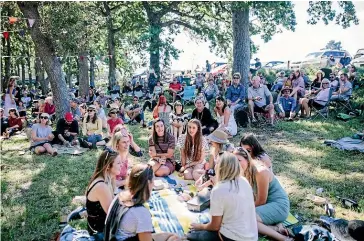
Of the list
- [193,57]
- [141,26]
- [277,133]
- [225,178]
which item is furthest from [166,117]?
[193,57]

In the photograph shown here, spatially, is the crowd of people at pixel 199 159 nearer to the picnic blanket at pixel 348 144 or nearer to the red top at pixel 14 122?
the red top at pixel 14 122

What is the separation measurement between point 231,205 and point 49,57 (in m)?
9.38

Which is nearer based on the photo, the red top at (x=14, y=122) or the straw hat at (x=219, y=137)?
the straw hat at (x=219, y=137)

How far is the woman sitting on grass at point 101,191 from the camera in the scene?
329cm

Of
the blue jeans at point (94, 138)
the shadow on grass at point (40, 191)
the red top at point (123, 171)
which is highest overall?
the blue jeans at point (94, 138)

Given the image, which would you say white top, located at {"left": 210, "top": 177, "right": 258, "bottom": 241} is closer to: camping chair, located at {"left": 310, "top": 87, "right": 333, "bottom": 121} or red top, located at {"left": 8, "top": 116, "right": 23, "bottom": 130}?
camping chair, located at {"left": 310, "top": 87, "right": 333, "bottom": 121}

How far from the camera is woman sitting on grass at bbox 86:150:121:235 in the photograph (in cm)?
329

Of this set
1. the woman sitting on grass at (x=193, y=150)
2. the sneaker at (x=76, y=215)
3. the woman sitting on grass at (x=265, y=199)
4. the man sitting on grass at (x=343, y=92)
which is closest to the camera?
the woman sitting on grass at (x=265, y=199)

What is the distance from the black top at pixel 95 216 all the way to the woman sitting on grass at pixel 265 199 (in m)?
1.51

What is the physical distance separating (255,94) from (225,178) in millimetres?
7309

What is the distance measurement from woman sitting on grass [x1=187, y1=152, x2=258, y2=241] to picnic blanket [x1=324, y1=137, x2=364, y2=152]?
16.5 ft

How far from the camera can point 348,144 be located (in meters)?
7.55

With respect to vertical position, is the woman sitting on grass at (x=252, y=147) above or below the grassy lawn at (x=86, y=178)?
above

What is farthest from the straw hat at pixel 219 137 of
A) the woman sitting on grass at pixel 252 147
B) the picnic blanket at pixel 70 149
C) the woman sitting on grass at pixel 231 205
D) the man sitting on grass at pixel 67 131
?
the man sitting on grass at pixel 67 131
